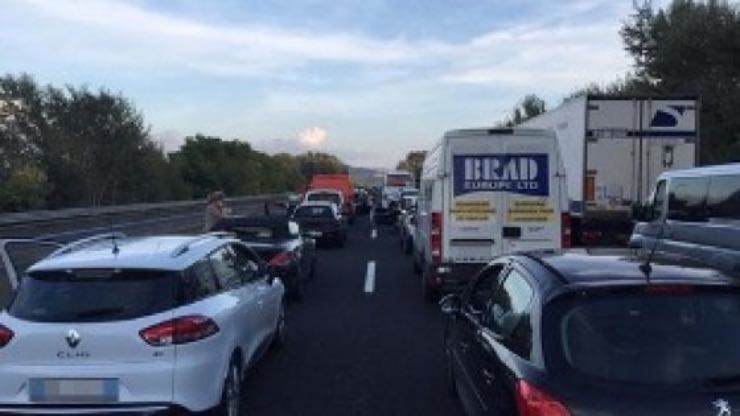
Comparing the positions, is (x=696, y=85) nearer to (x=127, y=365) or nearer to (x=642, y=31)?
(x=642, y=31)

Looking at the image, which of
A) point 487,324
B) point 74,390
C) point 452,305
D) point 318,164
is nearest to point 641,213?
point 452,305

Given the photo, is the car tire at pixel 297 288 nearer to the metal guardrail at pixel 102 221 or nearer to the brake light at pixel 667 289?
the metal guardrail at pixel 102 221

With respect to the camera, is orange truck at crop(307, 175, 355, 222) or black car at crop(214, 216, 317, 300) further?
orange truck at crop(307, 175, 355, 222)

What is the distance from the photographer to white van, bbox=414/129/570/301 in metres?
14.1

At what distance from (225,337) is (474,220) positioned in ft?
22.9

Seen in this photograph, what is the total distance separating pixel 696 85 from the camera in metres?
41.6

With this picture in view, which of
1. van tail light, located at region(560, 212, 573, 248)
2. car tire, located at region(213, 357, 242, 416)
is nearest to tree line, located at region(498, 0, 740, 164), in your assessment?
van tail light, located at region(560, 212, 573, 248)

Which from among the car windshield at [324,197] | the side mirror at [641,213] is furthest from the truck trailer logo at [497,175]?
the car windshield at [324,197]

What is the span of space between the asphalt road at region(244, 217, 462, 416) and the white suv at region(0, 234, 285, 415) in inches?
44.2

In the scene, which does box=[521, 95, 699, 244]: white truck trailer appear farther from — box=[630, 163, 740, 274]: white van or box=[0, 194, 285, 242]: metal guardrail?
box=[0, 194, 285, 242]: metal guardrail

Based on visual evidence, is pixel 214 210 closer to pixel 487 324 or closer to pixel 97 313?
pixel 97 313

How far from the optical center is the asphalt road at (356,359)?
338 inches

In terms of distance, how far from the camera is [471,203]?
14141mm

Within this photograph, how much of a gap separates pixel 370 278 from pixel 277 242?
4289 mm
